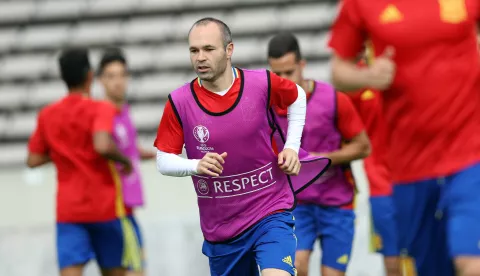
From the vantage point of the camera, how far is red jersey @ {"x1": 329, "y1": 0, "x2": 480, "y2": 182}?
17.4 ft

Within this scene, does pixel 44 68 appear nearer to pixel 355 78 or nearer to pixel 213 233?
pixel 213 233

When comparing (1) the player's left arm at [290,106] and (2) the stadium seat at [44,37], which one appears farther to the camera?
(2) the stadium seat at [44,37]

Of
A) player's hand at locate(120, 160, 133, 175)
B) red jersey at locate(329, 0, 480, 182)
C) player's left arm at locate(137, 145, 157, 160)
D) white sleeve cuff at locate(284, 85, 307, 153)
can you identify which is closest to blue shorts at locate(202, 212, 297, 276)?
white sleeve cuff at locate(284, 85, 307, 153)

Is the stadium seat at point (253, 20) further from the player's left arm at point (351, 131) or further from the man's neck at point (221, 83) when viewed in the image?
the man's neck at point (221, 83)

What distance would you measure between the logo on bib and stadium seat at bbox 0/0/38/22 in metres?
12.6

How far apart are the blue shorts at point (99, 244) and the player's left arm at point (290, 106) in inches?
114

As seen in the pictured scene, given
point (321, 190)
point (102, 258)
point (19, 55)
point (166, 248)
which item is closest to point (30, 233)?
point (166, 248)

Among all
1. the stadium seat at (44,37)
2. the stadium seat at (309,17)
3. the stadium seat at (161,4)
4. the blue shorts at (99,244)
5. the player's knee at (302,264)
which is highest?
the stadium seat at (161,4)

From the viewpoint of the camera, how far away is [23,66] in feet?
58.7

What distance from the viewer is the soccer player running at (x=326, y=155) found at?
8031 millimetres

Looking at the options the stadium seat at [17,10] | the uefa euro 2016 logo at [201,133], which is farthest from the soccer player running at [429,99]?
the stadium seat at [17,10]

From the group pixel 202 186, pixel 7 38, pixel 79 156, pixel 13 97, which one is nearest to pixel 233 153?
pixel 202 186

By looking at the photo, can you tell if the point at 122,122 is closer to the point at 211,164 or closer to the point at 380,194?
the point at 380,194

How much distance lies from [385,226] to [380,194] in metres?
0.29
